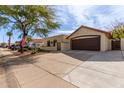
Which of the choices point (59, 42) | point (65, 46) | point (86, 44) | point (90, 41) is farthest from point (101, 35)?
point (59, 42)

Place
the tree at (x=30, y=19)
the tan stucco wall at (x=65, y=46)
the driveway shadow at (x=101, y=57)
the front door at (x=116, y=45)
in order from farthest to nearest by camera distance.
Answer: the tan stucco wall at (x=65, y=46), the front door at (x=116, y=45), the tree at (x=30, y=19), the driveway shadow at (x=101, y=57)

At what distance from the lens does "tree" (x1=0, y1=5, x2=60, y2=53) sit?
758 inches

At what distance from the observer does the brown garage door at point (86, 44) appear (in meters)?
21.8

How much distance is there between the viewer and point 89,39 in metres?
23.0

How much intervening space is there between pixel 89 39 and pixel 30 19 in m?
8.76

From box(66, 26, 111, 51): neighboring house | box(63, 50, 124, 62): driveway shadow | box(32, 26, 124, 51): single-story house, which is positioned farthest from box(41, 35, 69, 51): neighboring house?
box(63, 50, 124, 62): driveway shadow

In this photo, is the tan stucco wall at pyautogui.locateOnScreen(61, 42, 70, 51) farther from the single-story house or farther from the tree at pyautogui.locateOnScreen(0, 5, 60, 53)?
the tree at pyautogui.locateOnScreen(0, 5, 60, 53)

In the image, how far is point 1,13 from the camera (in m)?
20.5

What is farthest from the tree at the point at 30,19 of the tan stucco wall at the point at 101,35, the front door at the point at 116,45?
the front door at the point at 116,45

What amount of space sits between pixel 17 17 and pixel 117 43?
1493cm

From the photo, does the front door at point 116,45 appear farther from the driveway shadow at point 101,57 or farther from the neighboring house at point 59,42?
the driveway shadow at point 101,57

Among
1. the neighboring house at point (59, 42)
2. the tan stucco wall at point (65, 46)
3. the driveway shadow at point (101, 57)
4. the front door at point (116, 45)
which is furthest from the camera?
the neighboring house at point (59, 42)
